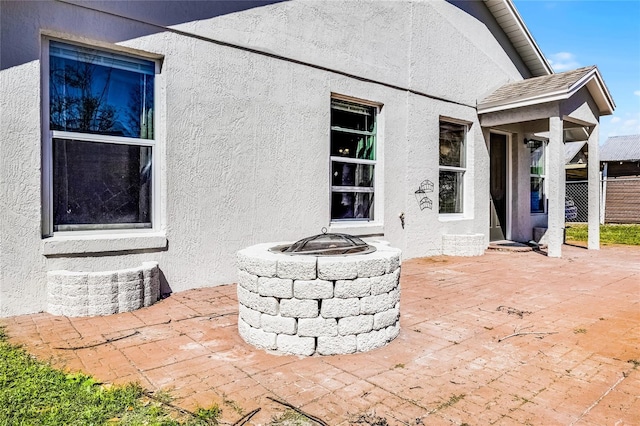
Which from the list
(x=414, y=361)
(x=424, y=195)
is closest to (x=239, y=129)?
(x=414, y=361)

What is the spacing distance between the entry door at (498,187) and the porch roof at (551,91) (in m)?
1.36

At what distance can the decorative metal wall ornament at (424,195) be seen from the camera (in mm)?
8445

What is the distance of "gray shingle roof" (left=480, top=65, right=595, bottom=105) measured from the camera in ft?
27.0

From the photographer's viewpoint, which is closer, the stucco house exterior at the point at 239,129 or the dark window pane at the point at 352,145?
the stucco house exterior at the point at 239,129

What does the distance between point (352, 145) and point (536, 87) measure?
462 centimetres

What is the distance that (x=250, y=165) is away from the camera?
5.98 m

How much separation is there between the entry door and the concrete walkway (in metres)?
5.39

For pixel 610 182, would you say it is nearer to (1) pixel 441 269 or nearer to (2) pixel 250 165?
(1) pixel 441 269

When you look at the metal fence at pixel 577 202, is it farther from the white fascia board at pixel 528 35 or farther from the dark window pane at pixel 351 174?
the dark window pane at pixel 351 174

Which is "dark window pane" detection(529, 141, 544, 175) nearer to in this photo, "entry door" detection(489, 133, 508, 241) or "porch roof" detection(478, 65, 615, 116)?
"entry door" detection(489, 133, 508, 241)

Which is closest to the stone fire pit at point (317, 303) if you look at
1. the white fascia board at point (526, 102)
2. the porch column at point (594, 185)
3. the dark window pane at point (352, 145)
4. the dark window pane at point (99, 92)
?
the dark window pane at point (99, 92)

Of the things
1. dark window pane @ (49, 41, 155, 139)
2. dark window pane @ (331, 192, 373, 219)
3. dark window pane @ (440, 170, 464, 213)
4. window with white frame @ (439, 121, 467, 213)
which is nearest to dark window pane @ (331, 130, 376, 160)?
dark window pane @ (331, 192, 373, 219)

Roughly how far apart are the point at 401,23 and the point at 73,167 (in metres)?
6.49

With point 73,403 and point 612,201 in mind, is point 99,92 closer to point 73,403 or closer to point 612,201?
point 73,403
